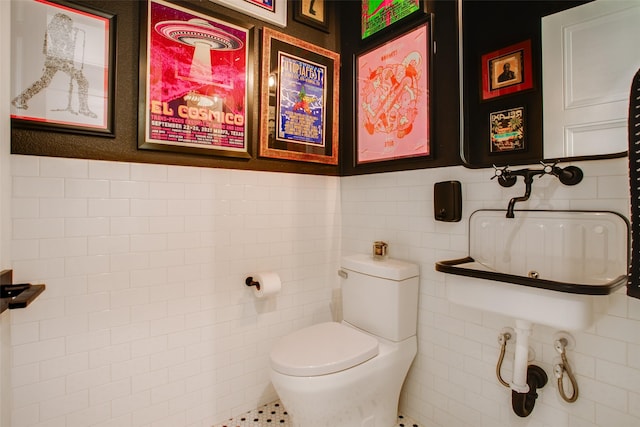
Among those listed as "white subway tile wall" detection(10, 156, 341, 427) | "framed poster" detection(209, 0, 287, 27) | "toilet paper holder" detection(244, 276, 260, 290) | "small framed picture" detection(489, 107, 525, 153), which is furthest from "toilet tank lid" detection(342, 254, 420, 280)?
"framed poster" detection(209, 0, 287, 27)

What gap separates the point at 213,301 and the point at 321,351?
0.61 meters

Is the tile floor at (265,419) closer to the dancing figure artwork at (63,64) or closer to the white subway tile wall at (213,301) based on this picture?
the white subway tile wall at (213,301)

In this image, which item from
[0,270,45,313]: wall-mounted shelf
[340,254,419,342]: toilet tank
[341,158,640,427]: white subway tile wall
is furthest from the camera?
[340,254,419,342]: toilet tank

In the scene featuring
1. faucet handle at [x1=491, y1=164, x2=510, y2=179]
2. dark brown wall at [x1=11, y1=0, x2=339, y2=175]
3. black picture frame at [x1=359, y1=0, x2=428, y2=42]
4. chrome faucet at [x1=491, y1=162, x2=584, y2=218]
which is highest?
black picture frame at [x1=359, y1=0, x2=428, y2=42]

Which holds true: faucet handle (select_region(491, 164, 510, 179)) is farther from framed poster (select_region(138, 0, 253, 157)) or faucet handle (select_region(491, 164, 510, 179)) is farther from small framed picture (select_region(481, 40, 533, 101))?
framed poster (select_region(138, 0, 253, 157))

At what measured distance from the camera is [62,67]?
1.17 meters

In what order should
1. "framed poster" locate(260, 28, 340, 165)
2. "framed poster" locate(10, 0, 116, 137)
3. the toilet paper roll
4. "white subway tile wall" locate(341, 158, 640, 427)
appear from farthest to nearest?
1. "framed poster" locate(260, 28, 340, 165)
2. the toilet paper roll
3. "framed poster" locate(10, 0, 116, 137)
4. "white subway tile wall" locate(341, 158, 640, 427)

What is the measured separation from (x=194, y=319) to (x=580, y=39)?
80.0 inches

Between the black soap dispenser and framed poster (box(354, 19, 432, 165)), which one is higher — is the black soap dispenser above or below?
below

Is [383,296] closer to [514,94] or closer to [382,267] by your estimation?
[382,267]

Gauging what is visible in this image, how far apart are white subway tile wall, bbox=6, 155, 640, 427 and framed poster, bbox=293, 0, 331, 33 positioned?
0.95 meters

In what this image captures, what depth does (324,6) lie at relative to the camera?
1.90m

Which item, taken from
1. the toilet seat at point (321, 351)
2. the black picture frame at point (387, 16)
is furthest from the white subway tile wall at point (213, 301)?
the black picture frame at point (387, 16)

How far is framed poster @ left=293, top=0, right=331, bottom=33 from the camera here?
70.2 inches
